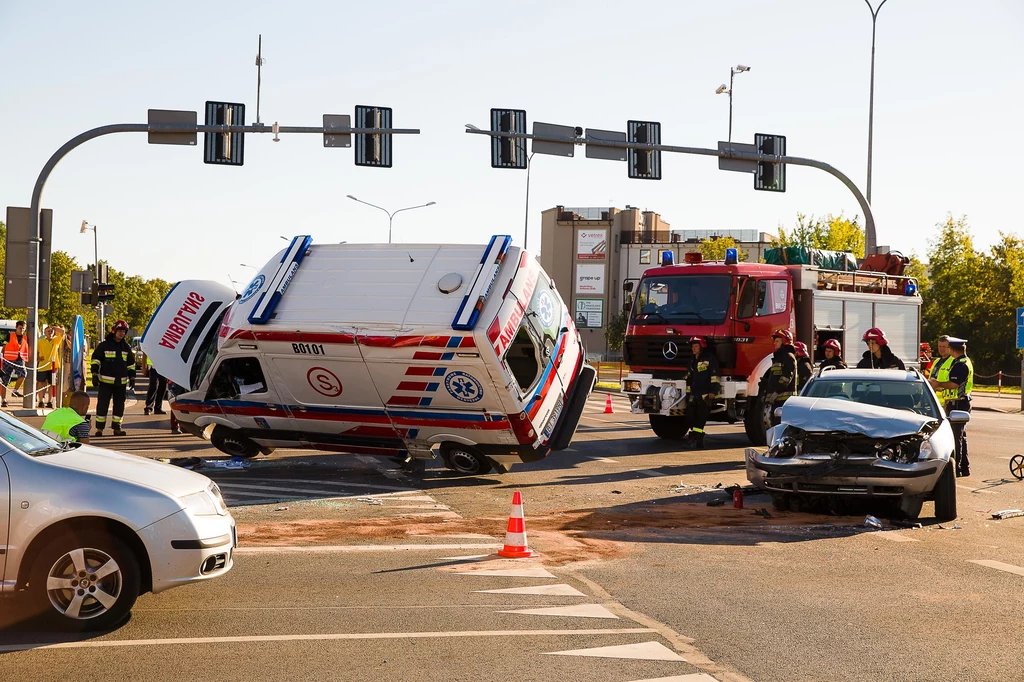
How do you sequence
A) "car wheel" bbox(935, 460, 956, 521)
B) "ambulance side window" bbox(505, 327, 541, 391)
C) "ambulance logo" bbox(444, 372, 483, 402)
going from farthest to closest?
"ambulance side window" bbox(505, 327, 541, 391) → "ambulance logo" bbox(444, 372, 483, 402) → "car wheel" bbox(935, 460, 956, 521)

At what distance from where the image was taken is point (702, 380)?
55.7 ft

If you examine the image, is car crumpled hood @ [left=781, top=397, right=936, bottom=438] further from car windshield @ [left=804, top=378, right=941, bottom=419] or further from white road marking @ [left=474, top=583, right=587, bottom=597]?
white road marking @ [left=474, top=583, right=587, bottom=597]

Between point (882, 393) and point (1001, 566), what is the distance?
3.47 m

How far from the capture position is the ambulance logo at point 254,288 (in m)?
13.3

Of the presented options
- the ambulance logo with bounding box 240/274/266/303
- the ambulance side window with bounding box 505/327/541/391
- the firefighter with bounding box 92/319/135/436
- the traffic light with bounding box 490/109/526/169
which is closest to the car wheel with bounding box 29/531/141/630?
the ambulance side window with bounding box 505/327/541/391

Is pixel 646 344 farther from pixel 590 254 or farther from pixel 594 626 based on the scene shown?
pixel 590 254

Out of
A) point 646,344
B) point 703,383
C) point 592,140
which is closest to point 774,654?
point 703,383

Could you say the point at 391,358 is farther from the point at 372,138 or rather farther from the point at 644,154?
the point at 644,154

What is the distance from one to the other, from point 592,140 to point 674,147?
187 cm

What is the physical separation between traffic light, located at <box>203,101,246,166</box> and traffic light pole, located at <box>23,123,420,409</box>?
202mm

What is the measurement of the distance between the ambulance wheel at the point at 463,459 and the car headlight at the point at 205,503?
20.2ft

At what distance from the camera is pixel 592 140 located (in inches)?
918

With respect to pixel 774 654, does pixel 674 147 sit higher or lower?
higher

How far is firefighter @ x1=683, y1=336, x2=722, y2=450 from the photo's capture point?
1695 centimetres
